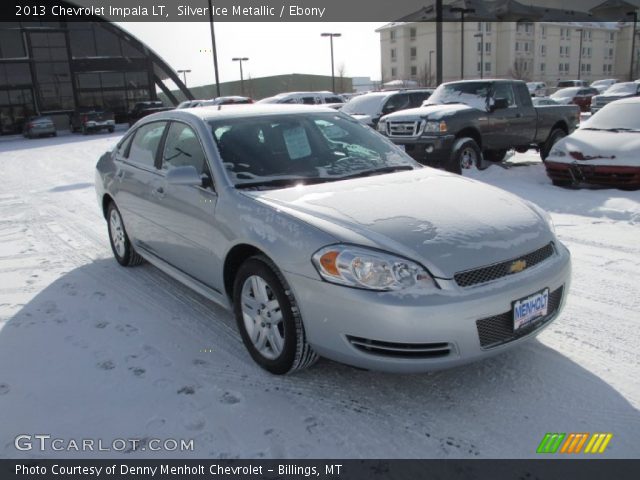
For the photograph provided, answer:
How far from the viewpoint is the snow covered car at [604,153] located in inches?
311

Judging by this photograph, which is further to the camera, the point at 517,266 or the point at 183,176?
the point at 183,176

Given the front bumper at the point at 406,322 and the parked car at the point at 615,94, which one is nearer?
the front bumper at the point at 406,322

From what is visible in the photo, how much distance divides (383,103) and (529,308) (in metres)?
12.8

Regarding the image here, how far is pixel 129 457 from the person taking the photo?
2633 millimetres

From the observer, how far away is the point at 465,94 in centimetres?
1091

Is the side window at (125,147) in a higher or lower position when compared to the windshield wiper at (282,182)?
higher

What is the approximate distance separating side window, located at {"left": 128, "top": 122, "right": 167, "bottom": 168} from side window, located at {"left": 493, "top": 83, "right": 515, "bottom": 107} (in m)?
7.77

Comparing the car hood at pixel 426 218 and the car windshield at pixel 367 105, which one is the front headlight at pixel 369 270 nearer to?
the car hood at pixel 426 218

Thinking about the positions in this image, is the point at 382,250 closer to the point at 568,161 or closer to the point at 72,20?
the point at 568,161

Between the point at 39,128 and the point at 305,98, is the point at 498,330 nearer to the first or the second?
the point at 305,98

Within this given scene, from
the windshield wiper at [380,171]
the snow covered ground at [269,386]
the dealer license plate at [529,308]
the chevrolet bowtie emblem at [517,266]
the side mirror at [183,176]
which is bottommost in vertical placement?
the snow covered ground at [269,386]

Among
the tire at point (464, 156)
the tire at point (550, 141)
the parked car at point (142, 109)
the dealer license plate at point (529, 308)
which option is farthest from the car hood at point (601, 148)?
the parked car at point (142, 109)

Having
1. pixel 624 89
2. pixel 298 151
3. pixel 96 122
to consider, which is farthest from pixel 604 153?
pixel 96 122

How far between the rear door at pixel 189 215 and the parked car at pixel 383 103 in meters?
10.9
